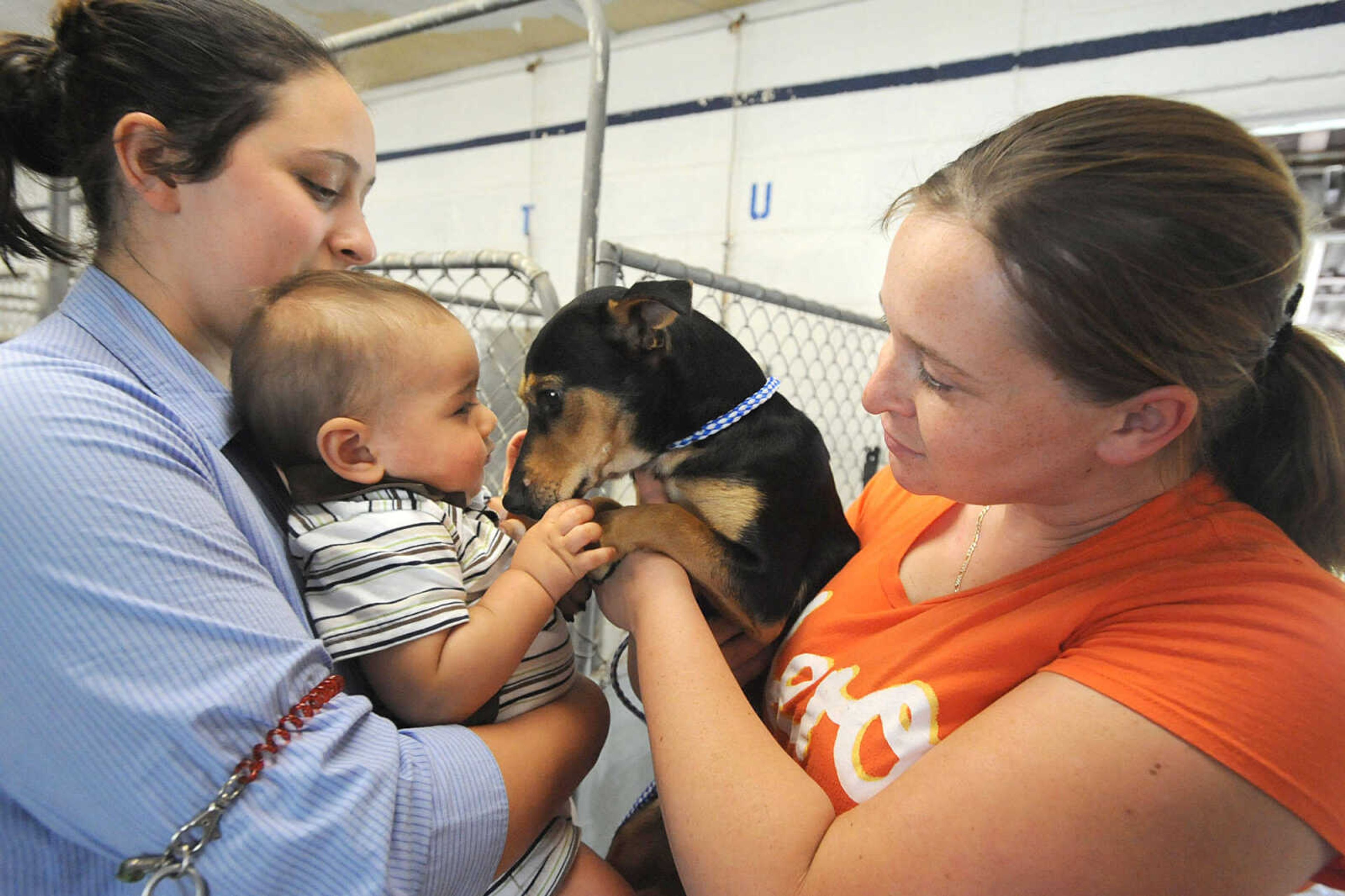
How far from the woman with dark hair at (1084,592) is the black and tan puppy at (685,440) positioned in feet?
0.75

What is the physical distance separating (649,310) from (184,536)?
0.83 m

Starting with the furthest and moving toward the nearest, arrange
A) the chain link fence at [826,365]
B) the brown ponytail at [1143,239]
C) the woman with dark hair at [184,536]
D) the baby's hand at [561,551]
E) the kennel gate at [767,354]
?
the chain link fence at [826,365]
the kennel gate at [767,354]
the baby's hand at [561,551]
the brown ponytail at [1143,239]
the woman with dark hair at [184,536]

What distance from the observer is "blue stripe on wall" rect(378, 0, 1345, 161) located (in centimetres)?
256

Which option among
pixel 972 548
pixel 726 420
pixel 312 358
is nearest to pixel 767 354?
pixel 726 420

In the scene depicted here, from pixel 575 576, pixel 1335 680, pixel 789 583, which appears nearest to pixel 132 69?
pixel 575 576

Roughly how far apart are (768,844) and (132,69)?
1084mm

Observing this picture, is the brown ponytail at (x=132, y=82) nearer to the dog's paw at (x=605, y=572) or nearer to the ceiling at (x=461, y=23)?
the dog's paw at (x=605, y=572)

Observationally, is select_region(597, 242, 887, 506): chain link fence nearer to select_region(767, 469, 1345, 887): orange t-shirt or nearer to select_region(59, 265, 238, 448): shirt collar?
select_region(767, 469, 1345, 887): orange t-shirt

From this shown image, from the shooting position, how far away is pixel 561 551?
3.36 ft

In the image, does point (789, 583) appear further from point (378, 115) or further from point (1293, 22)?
point (378, 115)

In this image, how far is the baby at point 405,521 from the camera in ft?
2.87

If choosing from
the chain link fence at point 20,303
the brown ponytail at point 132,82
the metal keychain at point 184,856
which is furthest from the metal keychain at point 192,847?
the chain link fence at point 20,303

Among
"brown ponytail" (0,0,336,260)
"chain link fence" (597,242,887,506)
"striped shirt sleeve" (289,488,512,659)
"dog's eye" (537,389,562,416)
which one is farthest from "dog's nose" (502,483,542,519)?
"chain link fence" (597,242,887,506)

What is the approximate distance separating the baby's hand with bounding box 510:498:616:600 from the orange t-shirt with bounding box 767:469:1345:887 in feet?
1.06
